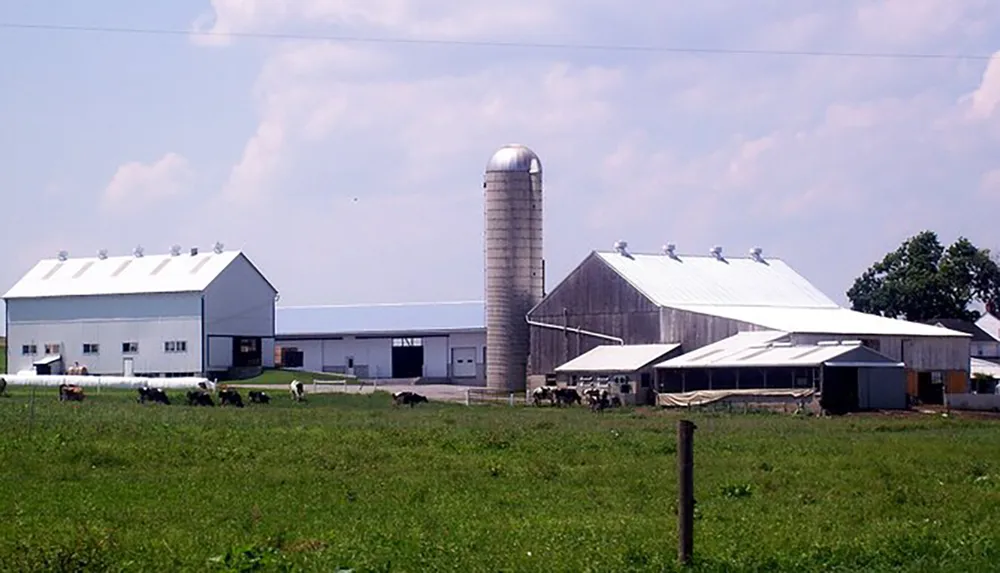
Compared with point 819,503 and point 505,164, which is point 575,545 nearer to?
point 819,503

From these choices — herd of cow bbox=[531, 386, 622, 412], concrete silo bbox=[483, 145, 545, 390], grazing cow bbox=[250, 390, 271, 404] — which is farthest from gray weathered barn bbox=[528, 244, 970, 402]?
grazing cow bbox=[250, 390, 271, 404]

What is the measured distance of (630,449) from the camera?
31.7 m

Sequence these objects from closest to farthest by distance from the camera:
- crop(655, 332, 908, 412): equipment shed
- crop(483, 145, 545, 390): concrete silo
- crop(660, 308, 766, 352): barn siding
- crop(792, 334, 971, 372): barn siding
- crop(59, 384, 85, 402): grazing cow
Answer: crop(59, 384, 85, 402): grazing cow, crop(655, 332, 908, 412): equipment shed, crop(792, 334, 971, 372): barn siding, crop(660, 308, 766, 352): barn siding, crop(483, 145, 545, 390): concrete silo

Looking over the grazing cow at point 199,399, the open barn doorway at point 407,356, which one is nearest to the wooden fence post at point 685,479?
the grazing cow at point 199,399

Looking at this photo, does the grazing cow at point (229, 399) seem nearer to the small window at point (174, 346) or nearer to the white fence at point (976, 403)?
the white fence at point (976, 403)

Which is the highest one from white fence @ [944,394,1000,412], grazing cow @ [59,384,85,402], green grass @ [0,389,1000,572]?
green grass @ [0,389,1000,572]

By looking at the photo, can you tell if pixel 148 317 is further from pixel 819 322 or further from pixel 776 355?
pixel 776 355

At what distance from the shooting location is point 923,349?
71125mm

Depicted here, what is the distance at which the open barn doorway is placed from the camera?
106 m

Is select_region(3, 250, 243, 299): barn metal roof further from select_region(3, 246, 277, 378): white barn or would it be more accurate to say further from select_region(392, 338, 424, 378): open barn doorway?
select_region(392, 338, 424, 378): open barn doorway

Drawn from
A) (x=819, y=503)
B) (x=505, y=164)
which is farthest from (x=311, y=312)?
(x=819, y=503)

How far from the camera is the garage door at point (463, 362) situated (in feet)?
336

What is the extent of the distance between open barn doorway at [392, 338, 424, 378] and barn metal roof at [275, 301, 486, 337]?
4.19 feet

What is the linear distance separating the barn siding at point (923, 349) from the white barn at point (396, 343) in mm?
36438
